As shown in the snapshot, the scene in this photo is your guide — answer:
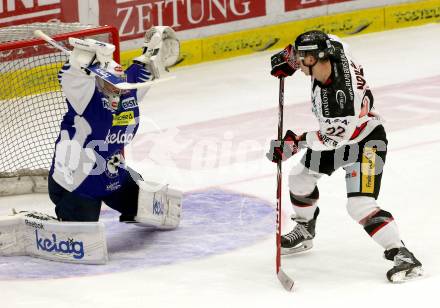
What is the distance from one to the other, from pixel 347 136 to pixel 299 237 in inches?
28.3

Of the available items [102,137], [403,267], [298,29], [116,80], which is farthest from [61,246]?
[298,29]

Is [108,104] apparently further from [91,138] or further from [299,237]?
[299,237]

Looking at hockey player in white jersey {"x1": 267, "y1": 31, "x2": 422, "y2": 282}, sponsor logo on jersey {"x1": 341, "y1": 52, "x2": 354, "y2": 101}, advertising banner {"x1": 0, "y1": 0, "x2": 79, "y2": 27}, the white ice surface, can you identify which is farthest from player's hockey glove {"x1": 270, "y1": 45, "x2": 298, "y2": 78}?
advertising banner {"x1": 0, "y1": 0, "x2": 79, "y2": 27}

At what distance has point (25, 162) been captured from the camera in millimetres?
7543

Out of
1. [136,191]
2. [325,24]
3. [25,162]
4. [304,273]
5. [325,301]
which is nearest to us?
[325,301]

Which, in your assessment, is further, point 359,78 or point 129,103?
point 129,103

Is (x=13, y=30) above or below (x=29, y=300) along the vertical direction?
above

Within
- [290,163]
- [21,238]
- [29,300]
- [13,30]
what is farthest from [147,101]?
[29,300]

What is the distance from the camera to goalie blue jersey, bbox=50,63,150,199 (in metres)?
5.95

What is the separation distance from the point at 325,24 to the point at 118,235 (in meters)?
5.03

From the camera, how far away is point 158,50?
20.7 feet

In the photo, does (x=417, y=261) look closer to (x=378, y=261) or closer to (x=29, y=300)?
(x=378, y=261)

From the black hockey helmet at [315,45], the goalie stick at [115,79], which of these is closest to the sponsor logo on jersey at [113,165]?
the goalie stick at [115,79]

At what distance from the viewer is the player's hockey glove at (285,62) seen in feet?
19.0
